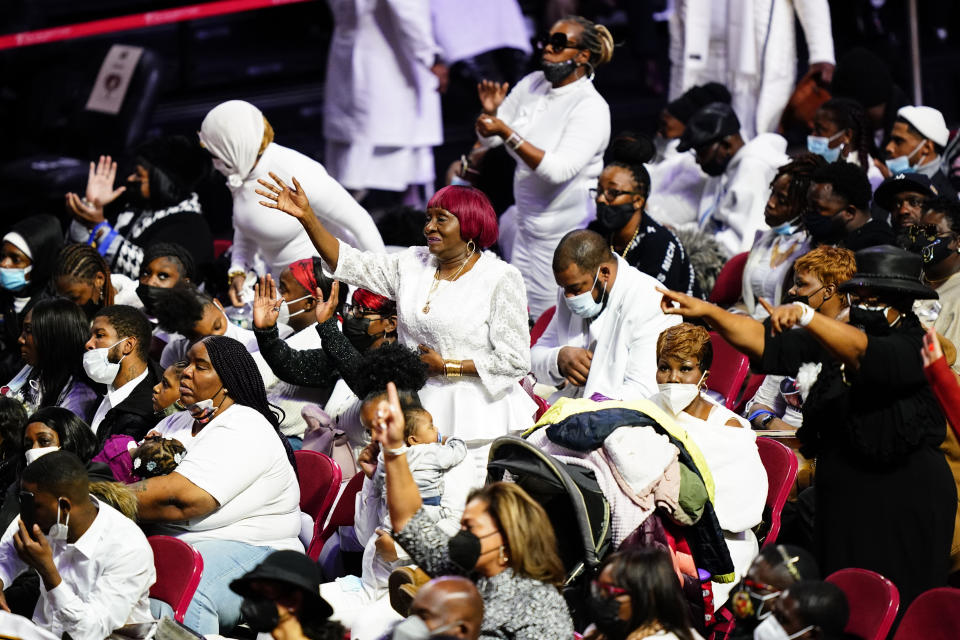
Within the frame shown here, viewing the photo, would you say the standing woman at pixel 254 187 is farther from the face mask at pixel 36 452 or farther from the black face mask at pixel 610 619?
the black face mask at pixel 610 619

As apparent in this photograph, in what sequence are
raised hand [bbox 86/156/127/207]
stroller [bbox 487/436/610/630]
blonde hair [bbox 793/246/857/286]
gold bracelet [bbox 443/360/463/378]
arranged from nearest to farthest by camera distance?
stroller [bbox 487/436/610/630] < gold bracelet [bbox 443/360/463/378] < blonde hair [bbox 793/246/857/286] < raised hand [bbox 86/156/127/207]

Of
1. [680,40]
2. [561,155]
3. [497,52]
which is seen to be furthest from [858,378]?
[497,52]

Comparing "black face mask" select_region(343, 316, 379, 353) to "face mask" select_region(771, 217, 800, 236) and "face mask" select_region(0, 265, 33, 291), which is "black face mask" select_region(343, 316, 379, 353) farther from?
"face mask" select_region(0, 265, 33, 291)

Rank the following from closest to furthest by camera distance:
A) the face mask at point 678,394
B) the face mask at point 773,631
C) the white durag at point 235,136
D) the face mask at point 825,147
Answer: the face mask at point 773,631
the face mask at point 678,394
the white durag at point 235,136
the face mask at point 825,147

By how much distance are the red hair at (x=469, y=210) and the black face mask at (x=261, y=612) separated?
1.71m

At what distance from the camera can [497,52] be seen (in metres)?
9.95

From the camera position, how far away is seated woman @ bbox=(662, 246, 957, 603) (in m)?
3.70

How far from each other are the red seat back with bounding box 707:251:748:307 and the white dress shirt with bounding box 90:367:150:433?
270 cm

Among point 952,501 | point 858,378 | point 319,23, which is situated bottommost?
point 319,23

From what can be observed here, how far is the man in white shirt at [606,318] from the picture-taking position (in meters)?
5.21

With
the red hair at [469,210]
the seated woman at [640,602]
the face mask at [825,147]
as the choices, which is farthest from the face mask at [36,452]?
the face mask at [825,147]

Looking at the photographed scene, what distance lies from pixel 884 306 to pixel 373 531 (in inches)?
68.3

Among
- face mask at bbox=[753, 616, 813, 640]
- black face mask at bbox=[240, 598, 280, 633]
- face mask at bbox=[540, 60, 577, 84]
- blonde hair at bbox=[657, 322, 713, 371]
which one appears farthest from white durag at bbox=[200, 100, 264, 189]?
face mask at bbox=[753, 616, 813, 640]

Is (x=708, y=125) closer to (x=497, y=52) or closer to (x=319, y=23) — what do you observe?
(x=497, y=52)
